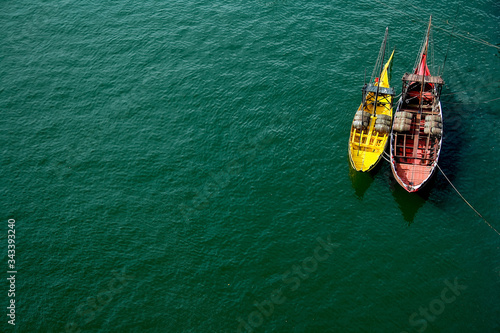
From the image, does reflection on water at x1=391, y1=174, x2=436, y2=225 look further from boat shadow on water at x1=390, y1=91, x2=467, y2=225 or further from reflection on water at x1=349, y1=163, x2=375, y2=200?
reflection on water at x1=349, y1=163, x2=375, y2=200

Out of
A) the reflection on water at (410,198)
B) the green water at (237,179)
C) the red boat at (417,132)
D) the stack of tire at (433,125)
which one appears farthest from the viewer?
the stack of tire at (433,125)

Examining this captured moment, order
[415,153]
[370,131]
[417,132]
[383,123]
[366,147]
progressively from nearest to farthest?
[415,153] → [366,147] → [383,123] → [417,132] → [370,131]

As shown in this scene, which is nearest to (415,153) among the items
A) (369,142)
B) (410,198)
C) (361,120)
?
(369,142)

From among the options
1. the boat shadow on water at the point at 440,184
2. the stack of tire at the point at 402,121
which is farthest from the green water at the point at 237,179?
the stack of tire at the point at 402,121

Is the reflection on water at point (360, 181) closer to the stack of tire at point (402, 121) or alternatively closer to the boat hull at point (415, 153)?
the boat hull at point (415, 153)

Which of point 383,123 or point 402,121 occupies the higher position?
point 402,121

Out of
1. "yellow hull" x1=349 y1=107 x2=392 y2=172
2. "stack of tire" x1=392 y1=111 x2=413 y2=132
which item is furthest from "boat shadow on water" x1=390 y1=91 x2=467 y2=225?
"stack of tire" x1=392 y1=111 x2=413 y2=132

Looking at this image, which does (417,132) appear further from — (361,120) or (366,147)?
(361,120)
